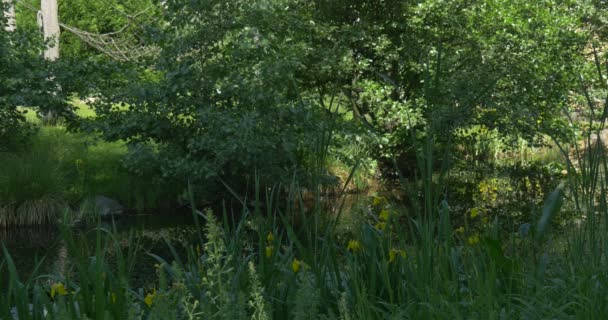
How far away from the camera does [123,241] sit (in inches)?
432

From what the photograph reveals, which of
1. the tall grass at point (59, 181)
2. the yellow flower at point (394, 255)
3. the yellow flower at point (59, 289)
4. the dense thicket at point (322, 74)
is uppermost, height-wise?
the dense thicket at point (322, 74)

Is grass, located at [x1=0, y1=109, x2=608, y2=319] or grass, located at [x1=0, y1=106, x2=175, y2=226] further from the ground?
grass, located at [x1=0, y1=106, x2=175, y2=226]

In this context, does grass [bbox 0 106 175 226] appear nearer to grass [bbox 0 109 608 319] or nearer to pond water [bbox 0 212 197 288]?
pond water [bbox 0 212 197 288]

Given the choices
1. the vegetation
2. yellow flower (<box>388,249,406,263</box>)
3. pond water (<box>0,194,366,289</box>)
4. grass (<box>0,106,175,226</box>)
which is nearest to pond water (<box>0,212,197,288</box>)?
pond water (<box>0,194,366,289</box>)

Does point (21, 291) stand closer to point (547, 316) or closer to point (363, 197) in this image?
point (547, 316)

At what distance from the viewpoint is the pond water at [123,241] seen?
9.48 meters

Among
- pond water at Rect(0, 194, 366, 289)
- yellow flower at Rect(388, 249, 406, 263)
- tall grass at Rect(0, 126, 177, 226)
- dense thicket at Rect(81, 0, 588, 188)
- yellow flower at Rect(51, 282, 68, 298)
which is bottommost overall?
pond water at Rect(0, 194, 366, 289)

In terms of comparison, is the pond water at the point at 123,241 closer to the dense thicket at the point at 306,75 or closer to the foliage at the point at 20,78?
the dense thicket at the point at 306,75

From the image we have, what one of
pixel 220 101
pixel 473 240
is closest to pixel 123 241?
pixel 220 101

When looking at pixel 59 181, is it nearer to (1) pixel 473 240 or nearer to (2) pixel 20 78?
(2) pixel 20 78

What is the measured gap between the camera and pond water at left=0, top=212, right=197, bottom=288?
31.1 ft

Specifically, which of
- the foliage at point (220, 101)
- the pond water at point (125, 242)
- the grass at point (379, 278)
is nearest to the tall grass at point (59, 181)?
the pond water at point (125, 242)

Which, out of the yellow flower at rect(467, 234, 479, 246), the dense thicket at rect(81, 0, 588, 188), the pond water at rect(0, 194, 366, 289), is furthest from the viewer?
the dense thicket at rect(81, 0, 588, 188)

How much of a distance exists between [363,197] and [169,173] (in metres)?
3.55
